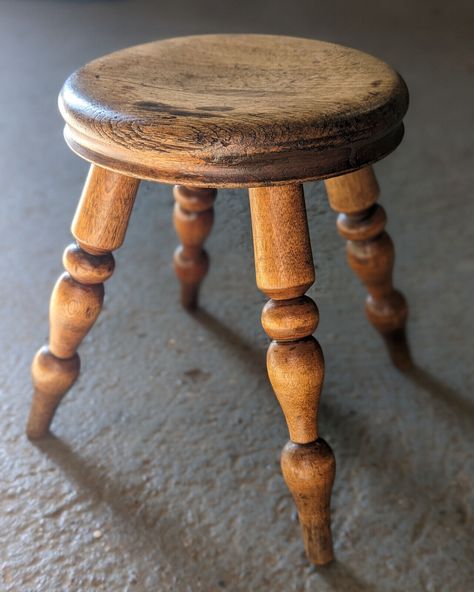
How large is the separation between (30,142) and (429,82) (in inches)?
37.5

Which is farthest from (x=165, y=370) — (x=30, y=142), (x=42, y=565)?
(x=30, y=142)

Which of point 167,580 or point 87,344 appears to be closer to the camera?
point 167,580

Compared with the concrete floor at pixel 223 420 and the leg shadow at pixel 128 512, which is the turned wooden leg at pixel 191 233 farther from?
the leg shadow at pixel 128 512

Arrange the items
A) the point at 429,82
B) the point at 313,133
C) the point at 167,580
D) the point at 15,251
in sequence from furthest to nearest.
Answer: the point at 429,82, the point at 15,251, the point at 167,580, the point at 313,133

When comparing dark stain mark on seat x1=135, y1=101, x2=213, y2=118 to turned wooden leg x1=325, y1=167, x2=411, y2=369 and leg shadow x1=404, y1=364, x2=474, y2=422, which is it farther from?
leg shadow x1=404, y1=364, x2=474, y2=422

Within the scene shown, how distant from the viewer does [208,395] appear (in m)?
0.93

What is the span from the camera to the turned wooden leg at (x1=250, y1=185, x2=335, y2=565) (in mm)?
612

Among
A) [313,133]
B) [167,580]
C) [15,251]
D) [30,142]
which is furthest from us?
[30,142]

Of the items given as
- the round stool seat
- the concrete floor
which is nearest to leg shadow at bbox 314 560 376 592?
the concrete floor

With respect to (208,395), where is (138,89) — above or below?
above

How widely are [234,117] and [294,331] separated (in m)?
0.18

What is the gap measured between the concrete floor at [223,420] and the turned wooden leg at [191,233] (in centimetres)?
3

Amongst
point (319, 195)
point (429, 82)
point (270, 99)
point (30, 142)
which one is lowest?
point (429, 82)

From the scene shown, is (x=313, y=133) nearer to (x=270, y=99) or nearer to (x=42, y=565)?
(x=270, y=99)
